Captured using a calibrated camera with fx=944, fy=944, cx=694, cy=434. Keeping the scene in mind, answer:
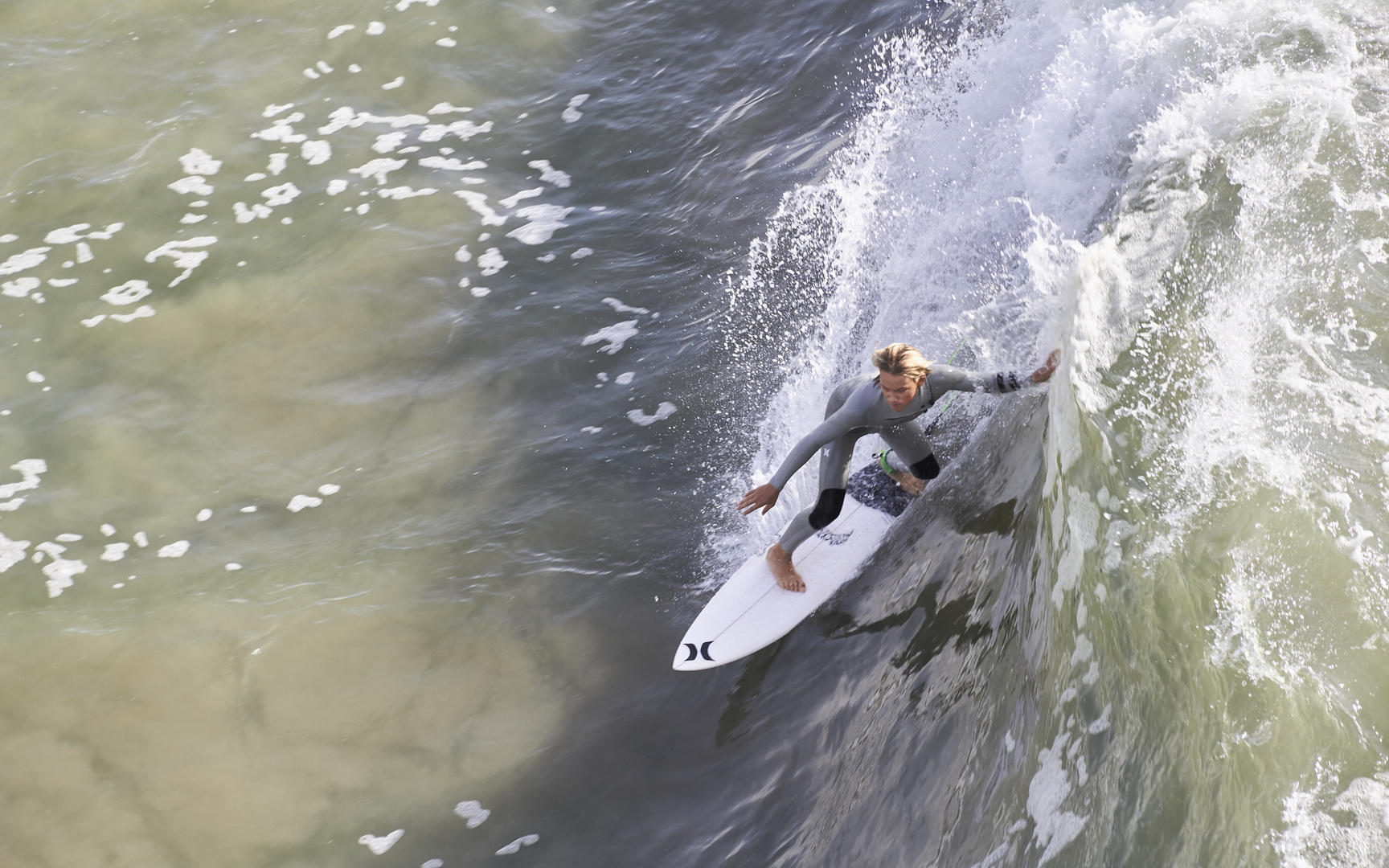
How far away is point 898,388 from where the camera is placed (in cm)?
593

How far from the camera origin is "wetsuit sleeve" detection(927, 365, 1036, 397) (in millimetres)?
5684

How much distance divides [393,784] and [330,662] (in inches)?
45.4

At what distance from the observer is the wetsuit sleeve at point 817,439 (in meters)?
6.20

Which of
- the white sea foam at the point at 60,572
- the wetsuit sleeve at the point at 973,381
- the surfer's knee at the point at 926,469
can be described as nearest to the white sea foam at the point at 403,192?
the white sea foam at the point at 60,572

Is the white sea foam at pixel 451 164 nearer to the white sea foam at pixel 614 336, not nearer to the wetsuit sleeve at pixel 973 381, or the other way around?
the white sea foam at pixel 614 336

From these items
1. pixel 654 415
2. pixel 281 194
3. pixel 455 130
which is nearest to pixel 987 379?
pixel 654 415

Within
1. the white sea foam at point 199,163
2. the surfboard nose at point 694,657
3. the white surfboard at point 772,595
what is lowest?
the surfboard nose at point 694,657

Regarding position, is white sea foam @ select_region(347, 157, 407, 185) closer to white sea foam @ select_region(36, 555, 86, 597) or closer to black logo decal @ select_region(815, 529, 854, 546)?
white sea foam @ select_region(36, 555, 86, 597)

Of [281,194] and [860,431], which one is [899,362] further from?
[281,194]

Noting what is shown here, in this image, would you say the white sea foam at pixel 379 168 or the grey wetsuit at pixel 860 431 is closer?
the grey wetsuit at pixel 860 431

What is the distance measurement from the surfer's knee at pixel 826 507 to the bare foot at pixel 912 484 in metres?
A: 0.60

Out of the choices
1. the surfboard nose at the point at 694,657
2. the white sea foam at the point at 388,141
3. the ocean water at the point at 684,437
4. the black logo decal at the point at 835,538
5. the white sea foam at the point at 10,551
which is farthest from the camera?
the white sea foam at the point at 388,141

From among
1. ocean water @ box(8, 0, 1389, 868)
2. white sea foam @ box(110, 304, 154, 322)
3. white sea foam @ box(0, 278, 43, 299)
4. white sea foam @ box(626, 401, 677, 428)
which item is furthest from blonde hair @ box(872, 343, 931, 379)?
white sea foam @ box(0, 278, 43, 299)

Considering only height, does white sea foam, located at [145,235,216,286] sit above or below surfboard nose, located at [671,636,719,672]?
above
